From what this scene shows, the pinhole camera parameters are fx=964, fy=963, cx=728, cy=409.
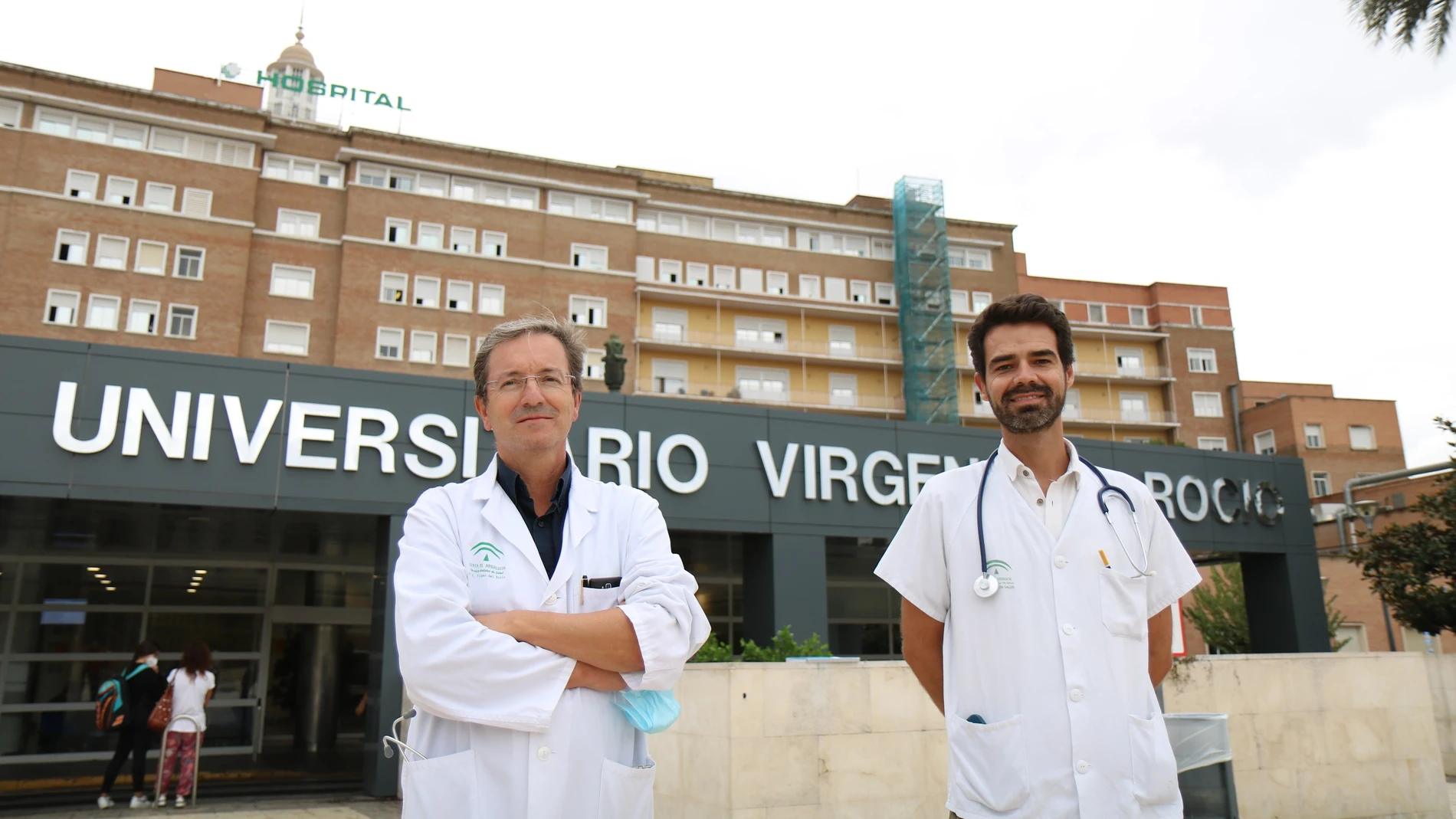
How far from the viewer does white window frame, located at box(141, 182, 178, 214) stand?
130ft

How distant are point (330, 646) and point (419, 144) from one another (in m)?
31.0

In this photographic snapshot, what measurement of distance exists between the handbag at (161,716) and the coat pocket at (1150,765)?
40.2ft

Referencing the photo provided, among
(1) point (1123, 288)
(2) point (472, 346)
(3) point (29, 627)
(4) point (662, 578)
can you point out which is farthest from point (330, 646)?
(1) point (1123, 288)

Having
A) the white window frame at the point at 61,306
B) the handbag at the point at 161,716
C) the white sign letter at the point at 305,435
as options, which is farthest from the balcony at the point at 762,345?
the handbag at the point at 161,716

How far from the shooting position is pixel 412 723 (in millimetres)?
2434

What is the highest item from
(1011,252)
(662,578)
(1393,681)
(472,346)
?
(1011,252)

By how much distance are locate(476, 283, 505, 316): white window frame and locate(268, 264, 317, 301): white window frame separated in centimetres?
701

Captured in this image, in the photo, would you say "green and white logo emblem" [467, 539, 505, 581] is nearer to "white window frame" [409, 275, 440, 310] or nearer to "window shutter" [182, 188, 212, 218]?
"white window frame" [409, 275, 440, 310]

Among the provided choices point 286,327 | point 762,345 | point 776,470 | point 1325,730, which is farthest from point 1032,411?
point 762,345

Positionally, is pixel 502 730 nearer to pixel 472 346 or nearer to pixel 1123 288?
pixel 472 346

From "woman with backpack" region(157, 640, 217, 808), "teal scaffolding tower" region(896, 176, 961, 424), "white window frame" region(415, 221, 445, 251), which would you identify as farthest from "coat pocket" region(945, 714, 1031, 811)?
"teal scaffolding tower" region(896, 176, 961, 424)

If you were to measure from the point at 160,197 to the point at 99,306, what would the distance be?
5171 mm

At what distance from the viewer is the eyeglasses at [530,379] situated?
275cm

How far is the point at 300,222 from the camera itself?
42312 mm
